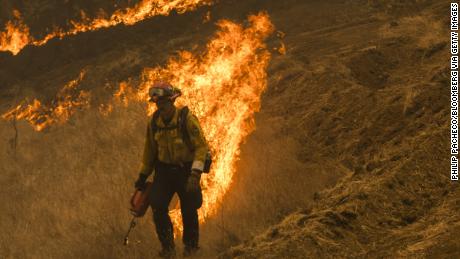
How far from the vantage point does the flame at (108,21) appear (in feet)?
63.8

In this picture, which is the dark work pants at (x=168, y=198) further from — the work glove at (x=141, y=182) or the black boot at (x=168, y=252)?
the work glove at (x=141, y=182)

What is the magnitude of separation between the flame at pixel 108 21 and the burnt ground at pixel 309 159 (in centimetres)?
250

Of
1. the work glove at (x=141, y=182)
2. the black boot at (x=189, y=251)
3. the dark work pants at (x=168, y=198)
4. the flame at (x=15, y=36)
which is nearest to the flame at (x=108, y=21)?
the flame at (x=15, y=36)

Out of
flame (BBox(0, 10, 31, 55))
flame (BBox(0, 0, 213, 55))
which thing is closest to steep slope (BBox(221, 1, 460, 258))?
flame (BBox(0, 0, 213, 55))

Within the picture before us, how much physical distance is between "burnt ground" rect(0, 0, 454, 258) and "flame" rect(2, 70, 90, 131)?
43 cm

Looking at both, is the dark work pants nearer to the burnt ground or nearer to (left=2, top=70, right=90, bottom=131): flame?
the burnt ground

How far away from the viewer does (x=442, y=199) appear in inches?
219

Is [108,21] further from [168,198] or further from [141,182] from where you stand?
[168,198]

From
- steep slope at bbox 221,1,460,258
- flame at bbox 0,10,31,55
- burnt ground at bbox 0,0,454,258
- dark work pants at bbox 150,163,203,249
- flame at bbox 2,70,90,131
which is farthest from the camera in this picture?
flame at bbox 0,10,31,55

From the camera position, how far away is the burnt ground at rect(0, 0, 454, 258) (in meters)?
5.50

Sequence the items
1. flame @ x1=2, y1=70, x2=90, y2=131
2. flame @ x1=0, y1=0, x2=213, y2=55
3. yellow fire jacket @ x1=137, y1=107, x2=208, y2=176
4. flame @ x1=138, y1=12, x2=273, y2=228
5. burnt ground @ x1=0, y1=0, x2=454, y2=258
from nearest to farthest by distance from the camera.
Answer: burnt ground @ x1=0, y1=0, x2=454, y2=258 < yellow fire jacket @ x1=137, y1=107, x2=208, y2=176 < flame @ x1=138, y1=12, x2=273, y2=228 < flame @ x1=2, y1=70, x2=90, y2=131 < flame @ x1=0, y1=0, x2=213, y2=55

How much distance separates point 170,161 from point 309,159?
343cm

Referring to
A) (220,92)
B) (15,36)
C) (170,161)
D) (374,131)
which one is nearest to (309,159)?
(374,131)

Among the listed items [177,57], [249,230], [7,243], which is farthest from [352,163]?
[177,57]
